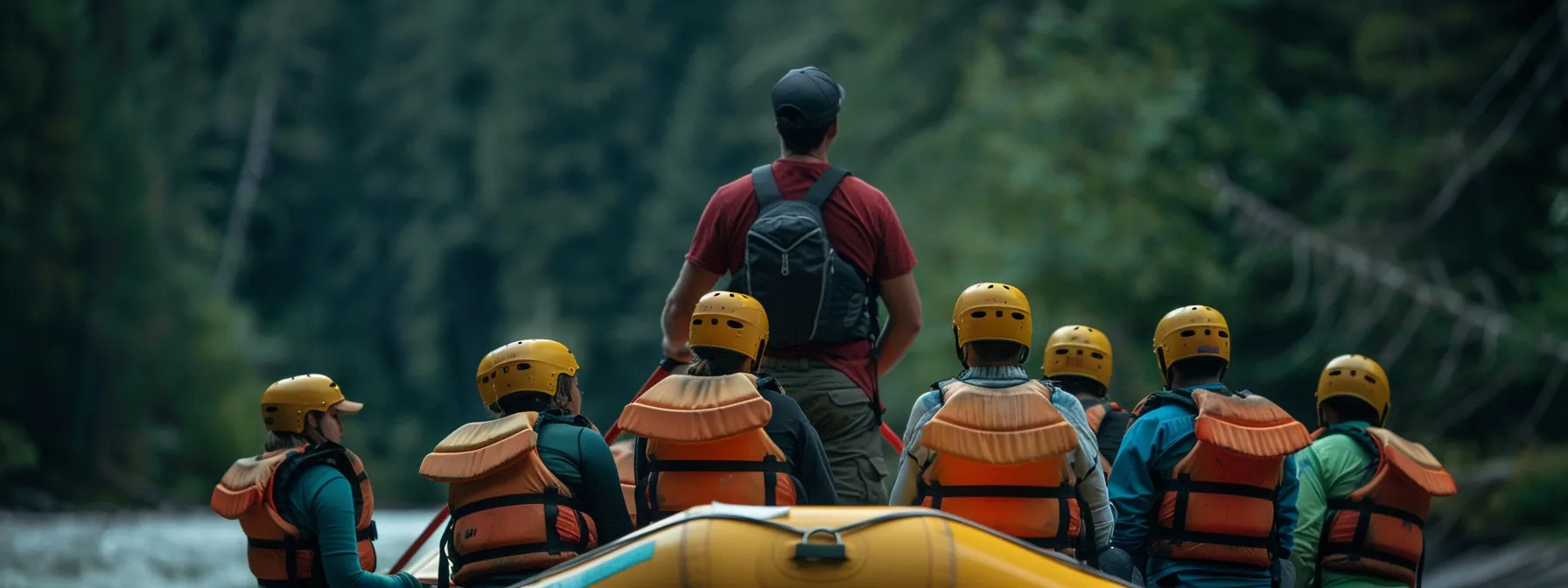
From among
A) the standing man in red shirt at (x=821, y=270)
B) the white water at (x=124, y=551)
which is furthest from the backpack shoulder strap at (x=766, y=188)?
the white water at (x=124, y=551)

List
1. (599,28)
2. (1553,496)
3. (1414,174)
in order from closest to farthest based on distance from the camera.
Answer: (1553,496) → (1414,174) → (599,28)

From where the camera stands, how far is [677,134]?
46281 millimetres

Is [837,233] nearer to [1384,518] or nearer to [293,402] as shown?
[293,402]

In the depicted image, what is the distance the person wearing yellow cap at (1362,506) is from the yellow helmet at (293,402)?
131 inches

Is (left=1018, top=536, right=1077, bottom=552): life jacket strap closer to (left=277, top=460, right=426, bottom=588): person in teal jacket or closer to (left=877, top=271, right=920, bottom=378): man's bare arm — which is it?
(left=877, top=271, right=920, bottom=378): man's bare arm

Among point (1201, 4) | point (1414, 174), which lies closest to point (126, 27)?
point (1201, 4)

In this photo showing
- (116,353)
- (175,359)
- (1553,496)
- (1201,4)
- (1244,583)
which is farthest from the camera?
(175,359)

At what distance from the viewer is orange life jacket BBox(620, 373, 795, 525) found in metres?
5.91

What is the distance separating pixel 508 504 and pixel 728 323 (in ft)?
2.79

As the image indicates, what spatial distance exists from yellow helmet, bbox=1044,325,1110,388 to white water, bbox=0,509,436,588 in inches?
637

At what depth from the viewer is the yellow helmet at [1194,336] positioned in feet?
21.5

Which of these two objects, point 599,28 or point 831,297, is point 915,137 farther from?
point 831,297

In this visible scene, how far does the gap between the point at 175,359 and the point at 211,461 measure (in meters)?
2.22

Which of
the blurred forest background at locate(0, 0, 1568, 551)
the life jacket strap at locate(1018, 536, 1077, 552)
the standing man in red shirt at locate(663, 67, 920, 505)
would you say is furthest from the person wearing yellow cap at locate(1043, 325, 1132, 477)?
the blurred forest background at locate(0, 0, 1568, 551)
